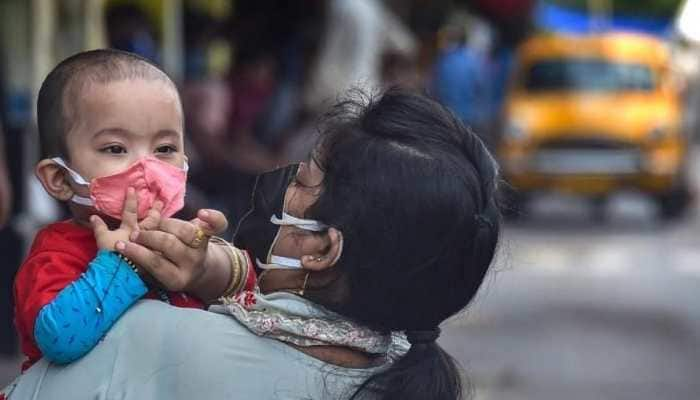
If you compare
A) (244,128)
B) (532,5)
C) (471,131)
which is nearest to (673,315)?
(244,128)

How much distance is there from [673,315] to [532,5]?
48.2 ft

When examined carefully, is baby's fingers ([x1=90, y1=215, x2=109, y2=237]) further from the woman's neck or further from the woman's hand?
the woman's neck

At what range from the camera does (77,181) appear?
7.46ft

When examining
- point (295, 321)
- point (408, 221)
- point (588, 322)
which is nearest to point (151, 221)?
point (295, 321)

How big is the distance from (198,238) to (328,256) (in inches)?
7.0

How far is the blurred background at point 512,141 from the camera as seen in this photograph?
28.0ft

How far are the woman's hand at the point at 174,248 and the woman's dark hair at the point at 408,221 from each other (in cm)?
15

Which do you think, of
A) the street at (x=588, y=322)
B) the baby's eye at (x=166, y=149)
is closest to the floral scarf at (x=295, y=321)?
the baby's eye at (x=166, y=149)

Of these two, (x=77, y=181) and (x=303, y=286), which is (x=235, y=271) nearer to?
(x=303, y=286)

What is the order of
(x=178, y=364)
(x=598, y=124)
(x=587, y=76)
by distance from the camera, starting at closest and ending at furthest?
(x=178, y=364)
(x=598, y=124)
(x=587, y=76)

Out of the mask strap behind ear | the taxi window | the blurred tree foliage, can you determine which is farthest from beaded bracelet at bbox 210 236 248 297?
the blurred tree foliage

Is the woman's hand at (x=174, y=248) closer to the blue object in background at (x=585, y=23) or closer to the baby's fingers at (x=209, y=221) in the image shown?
the baby's fingers at (x=209, y=221)

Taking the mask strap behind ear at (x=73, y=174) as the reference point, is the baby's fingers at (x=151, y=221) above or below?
below

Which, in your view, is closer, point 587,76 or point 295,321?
point 295,321
